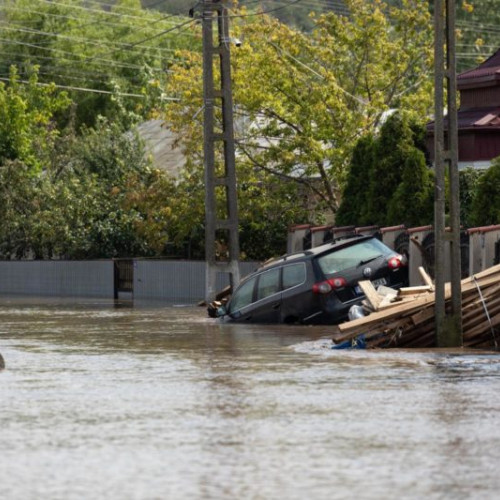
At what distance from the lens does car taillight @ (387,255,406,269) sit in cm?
2883

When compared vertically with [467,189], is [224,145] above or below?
above

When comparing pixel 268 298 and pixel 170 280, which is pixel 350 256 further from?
pixel 170 280

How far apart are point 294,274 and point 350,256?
Result: 3.43ft

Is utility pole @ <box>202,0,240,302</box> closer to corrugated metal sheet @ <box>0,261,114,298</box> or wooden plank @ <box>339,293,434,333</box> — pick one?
wooden plank @ <box>339,293,434,333</box>

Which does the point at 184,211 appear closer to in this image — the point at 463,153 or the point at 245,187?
the point at 245,187

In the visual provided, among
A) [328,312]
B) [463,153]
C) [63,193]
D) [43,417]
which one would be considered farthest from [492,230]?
[63,193]

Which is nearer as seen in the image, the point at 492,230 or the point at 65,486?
the point at 65,486

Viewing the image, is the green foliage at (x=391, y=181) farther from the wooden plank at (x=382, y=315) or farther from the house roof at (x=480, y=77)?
the wooden plank at (x=382, y=315)

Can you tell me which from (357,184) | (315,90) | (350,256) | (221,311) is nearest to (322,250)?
(350,256)

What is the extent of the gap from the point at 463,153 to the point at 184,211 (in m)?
8.56

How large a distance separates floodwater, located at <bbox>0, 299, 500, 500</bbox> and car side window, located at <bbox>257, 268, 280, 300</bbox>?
4.11 meters

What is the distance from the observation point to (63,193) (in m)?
56.1

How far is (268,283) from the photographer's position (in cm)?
2916

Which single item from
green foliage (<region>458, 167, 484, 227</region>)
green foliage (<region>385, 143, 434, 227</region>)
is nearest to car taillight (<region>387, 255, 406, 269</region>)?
green foliage (<region>385, 143, 434, 227</region>)
